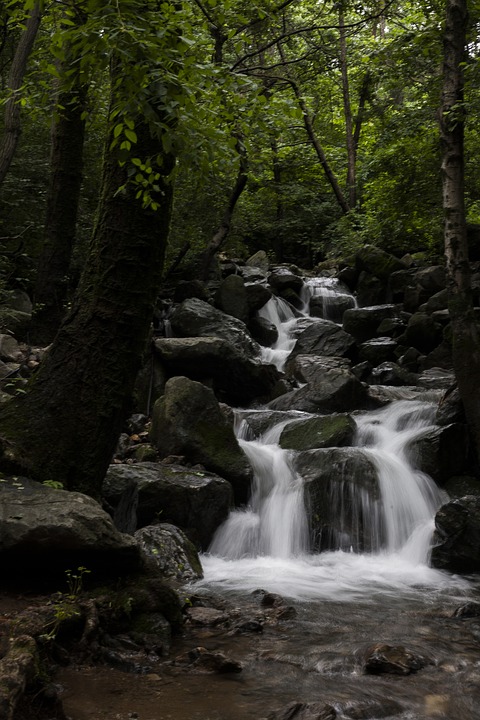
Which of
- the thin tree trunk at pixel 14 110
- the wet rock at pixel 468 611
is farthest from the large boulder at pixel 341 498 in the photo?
the thin tree trunk at pixel 14 110

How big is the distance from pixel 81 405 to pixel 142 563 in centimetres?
132

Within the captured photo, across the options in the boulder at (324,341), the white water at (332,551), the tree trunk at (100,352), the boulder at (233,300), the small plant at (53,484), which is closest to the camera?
the small plant at (53,484)

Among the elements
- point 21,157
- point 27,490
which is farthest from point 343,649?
point 21,157

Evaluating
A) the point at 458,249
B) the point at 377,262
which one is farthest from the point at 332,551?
the point at 377,262

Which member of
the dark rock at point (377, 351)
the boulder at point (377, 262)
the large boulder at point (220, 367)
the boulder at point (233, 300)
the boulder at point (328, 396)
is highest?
the boulder at point (377, 262)

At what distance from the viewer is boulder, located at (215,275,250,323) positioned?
53.7 ft

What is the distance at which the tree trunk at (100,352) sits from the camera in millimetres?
4684

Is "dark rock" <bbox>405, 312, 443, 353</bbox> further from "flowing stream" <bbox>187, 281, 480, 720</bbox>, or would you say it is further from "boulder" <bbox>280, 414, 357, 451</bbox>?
"boulder" <bbox>280, 414, 357, 451</bbox>

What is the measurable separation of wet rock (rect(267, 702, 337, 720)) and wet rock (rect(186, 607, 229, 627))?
1.38m

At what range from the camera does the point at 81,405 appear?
476cm

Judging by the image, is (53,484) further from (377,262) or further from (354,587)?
(377,262)

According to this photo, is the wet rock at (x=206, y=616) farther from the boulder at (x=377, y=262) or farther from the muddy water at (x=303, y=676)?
the boulder at (x=377, y=262)

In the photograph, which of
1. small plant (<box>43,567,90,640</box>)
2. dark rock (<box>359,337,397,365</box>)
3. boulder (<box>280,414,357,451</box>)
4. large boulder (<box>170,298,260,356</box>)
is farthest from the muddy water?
dark rock (<box>359,337,397,365</box>)

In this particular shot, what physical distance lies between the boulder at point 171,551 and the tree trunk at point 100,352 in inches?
55.4
